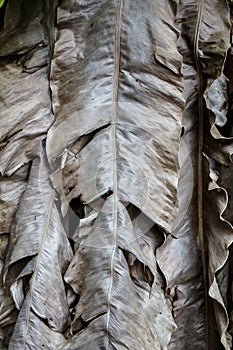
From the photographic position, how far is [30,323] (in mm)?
1052

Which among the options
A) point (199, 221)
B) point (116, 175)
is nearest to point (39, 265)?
point (116, 175)

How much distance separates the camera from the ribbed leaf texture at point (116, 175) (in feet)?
3.49

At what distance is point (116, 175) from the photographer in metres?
1.10

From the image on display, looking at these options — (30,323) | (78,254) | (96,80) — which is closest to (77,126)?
(96,80)

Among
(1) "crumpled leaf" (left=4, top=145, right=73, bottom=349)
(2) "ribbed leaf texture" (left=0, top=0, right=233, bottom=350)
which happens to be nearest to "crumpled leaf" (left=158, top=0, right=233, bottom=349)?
(2) "ribbed leaf texture" (left=0, top=0, right=233, bottom=350)

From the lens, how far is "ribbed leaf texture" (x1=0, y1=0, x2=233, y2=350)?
3.49 feet

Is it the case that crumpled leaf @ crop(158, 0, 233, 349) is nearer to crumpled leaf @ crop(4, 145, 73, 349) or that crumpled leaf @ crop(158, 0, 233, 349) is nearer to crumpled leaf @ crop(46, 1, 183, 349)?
crumpled leaf @ crop(46, 1, 183, 349)

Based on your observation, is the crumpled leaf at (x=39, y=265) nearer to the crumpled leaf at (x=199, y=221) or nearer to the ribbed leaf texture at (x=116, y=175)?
the ribbed leaf texture at (x=116, y=175)

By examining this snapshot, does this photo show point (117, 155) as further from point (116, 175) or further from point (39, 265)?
point (39, 265)

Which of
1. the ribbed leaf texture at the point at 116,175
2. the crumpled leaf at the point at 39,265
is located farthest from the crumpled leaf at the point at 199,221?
the crumpled leaf at the point at 39,265

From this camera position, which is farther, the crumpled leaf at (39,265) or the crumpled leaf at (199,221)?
the crumpled leaf at (199,221)

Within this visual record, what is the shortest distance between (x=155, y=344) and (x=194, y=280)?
0.62 feet

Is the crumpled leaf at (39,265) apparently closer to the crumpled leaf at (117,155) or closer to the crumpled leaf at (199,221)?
the crumpled leaf at (117,155)

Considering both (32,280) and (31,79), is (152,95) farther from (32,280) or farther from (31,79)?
(32,280)
